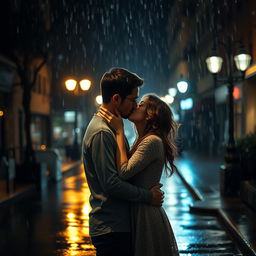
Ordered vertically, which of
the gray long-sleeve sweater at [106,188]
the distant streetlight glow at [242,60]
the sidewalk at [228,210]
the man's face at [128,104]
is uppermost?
the distant streetlight glow at [242,60]

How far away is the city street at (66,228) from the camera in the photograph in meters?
7.82

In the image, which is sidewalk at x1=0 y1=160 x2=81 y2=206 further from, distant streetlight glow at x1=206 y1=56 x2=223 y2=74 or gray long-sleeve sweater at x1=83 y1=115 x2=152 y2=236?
gray long-sleeve sweater at x1=83 y1=115 x2=152 y2=236

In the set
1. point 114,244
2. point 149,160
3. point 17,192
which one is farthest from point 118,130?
point 17,192

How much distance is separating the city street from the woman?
13.8 ft

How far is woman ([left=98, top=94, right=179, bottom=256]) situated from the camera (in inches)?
132

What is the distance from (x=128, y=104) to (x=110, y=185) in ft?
1.89

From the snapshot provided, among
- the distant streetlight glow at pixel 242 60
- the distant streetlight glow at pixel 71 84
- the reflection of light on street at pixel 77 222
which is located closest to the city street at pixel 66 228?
the reflection of light on street at pixel 77 222

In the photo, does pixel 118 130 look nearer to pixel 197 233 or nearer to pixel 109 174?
pixel 109 174

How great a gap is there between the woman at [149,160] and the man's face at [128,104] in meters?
0.05

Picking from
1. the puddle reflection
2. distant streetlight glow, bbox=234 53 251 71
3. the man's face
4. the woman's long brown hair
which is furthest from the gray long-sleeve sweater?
distant streetlight glow, bbox=234 53 251 71

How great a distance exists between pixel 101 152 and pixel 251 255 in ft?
14.9

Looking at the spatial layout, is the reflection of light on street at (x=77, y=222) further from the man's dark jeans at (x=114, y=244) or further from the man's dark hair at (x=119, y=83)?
the man's dark hair at (x=119, y=83)

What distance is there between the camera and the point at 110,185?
3.27m

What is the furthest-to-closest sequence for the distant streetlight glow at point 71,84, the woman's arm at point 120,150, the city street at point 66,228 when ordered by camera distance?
the distant streetlight glow at point 71,84 → the city street at point 66,228 → the woman's arm at point 120,150
